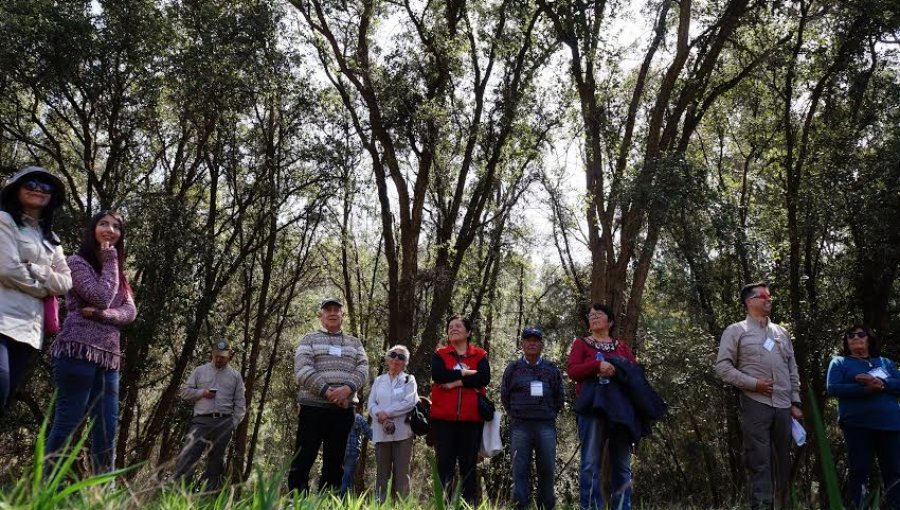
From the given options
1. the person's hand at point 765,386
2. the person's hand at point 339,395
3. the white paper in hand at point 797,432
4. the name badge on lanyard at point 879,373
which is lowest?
the white paper in hand at point 797,432

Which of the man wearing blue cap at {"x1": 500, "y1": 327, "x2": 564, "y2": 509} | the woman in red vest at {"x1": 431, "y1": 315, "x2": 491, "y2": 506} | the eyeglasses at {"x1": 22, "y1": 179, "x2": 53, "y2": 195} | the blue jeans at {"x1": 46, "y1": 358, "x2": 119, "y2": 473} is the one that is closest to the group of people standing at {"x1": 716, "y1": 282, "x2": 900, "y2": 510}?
the man wearing blue cap at {"x1": 500, "y1": 327, "x2": 564, "y2": 509}

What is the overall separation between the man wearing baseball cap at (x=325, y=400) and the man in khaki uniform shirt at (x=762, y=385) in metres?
3.11

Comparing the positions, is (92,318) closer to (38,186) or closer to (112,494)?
(38,186)

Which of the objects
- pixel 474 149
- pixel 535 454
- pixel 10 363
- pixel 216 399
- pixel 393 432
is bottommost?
pixel 535 454

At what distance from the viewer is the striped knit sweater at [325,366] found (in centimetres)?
611

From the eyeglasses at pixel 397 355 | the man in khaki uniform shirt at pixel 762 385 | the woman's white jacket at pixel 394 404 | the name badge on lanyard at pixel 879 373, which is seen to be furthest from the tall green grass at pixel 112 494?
the name badge on lanyard at pixel 879 373

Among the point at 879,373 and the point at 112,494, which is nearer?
the point at 112,494

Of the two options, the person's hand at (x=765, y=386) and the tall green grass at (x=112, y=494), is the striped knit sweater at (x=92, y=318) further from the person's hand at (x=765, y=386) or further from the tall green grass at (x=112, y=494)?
the person's hand at (x=765, y=386)

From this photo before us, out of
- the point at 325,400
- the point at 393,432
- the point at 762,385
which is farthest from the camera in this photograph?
the point at 393,432

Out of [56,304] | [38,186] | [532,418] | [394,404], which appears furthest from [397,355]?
[38,186]

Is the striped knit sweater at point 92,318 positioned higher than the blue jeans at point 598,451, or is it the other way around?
the striped knit sweater at point 92,318

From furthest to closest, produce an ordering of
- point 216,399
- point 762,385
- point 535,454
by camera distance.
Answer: point 216,399, point 535,454, point 762,385

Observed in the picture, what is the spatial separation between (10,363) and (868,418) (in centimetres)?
608

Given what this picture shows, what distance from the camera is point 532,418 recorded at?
21.1 feet
